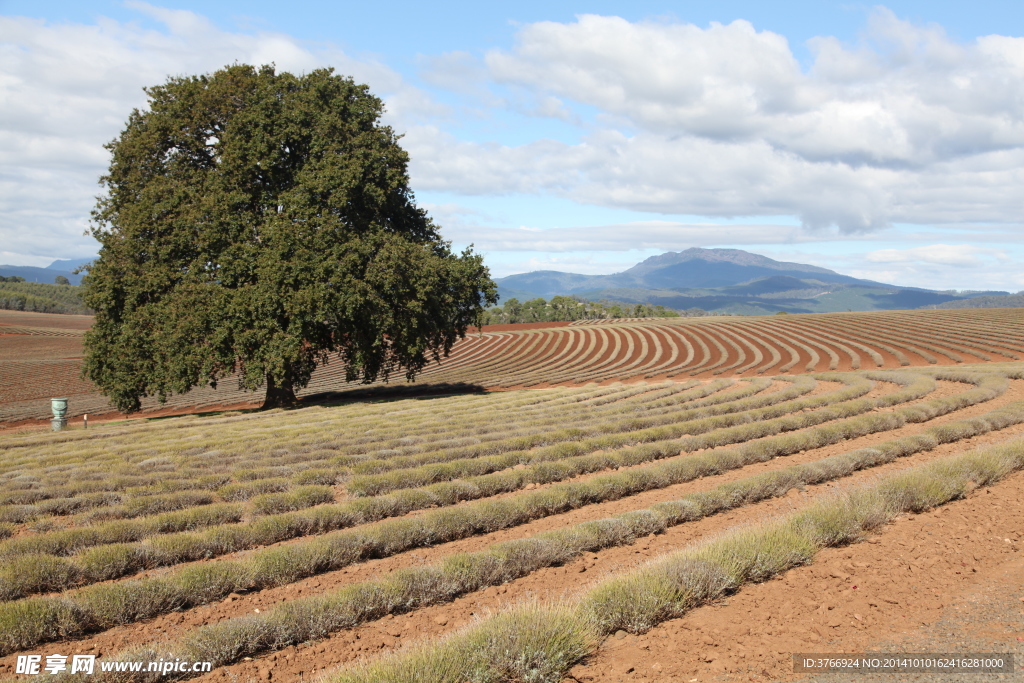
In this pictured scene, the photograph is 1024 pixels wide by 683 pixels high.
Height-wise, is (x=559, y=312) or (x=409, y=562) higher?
(x=559, y=312)

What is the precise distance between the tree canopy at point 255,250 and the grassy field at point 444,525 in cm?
649

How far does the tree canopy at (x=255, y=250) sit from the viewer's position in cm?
2330

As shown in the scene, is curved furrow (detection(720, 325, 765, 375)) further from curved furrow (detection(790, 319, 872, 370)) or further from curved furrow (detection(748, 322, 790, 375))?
curved furrow (detection(790, 319, 872, 370))

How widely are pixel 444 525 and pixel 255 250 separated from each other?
1889 centimetres

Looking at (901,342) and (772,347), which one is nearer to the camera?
(901,342)

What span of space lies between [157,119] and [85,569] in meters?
24.0

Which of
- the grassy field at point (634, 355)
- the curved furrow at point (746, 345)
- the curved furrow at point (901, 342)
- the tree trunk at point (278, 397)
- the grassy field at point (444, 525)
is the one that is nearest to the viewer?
the grassy field at point (444, 525)

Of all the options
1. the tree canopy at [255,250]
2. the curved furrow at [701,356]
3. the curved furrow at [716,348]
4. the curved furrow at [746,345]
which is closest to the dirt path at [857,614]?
the tree canopy at [255,250]

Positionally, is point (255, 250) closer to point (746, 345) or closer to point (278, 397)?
point (278, 397)

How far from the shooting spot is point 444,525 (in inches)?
343

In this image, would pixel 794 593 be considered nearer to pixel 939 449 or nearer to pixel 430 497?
pixel 430 497

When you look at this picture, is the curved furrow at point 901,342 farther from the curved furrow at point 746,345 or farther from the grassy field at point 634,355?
the curved furrow at point 746,345

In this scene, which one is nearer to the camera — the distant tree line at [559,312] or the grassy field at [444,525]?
the grassy field at [444,525]

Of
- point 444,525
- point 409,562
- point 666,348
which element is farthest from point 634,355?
point 409,562
